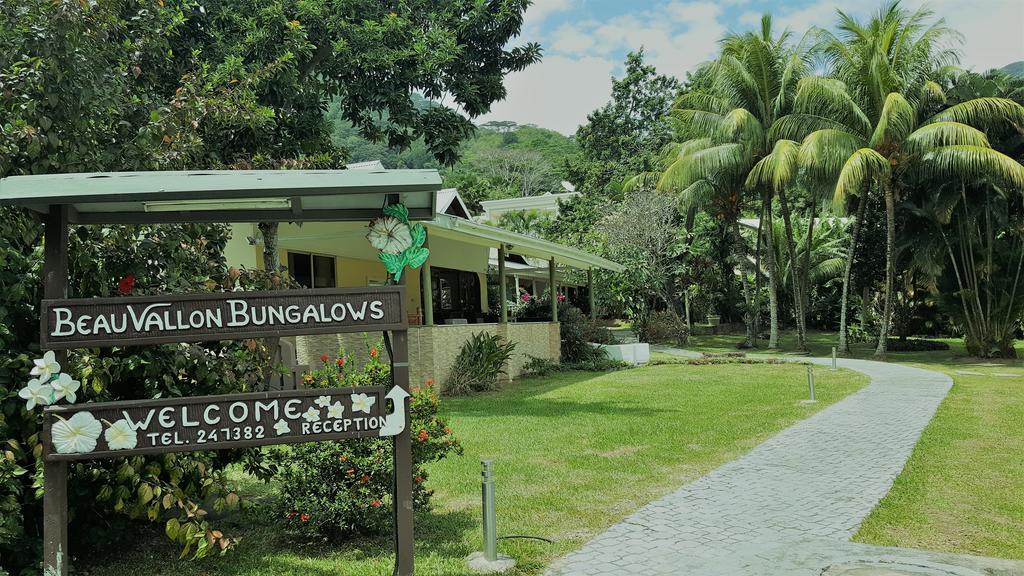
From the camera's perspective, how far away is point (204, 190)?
407cm

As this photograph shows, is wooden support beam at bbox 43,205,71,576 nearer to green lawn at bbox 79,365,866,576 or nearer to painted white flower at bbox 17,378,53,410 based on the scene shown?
painted white flower at bbox 17,378,53,410

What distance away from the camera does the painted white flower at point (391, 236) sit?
15.0 ft

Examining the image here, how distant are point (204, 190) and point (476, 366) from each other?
12168mm

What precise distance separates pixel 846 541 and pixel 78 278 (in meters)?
5.75

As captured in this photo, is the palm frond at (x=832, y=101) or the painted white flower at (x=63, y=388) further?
the palm frond at (x=832, y=101)

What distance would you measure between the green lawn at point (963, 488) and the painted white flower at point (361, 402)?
12.7 feet

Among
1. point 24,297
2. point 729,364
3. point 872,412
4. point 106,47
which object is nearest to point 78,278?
point 24,297

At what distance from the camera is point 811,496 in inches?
281

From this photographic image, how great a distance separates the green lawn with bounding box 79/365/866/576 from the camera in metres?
5.41

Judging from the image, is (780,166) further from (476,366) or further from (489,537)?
(489,537)

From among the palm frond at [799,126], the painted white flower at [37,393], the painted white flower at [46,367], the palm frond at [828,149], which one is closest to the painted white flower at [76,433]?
the painted white flower at [37,393]

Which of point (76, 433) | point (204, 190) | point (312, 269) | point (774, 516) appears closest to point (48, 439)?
point (76, 433)

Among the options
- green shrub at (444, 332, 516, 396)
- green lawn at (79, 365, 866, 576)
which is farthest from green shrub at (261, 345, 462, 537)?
green shrub at (444, 332, 516, 396)

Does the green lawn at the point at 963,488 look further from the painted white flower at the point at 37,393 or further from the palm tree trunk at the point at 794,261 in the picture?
the palm tree trunk at the point at 794,261
